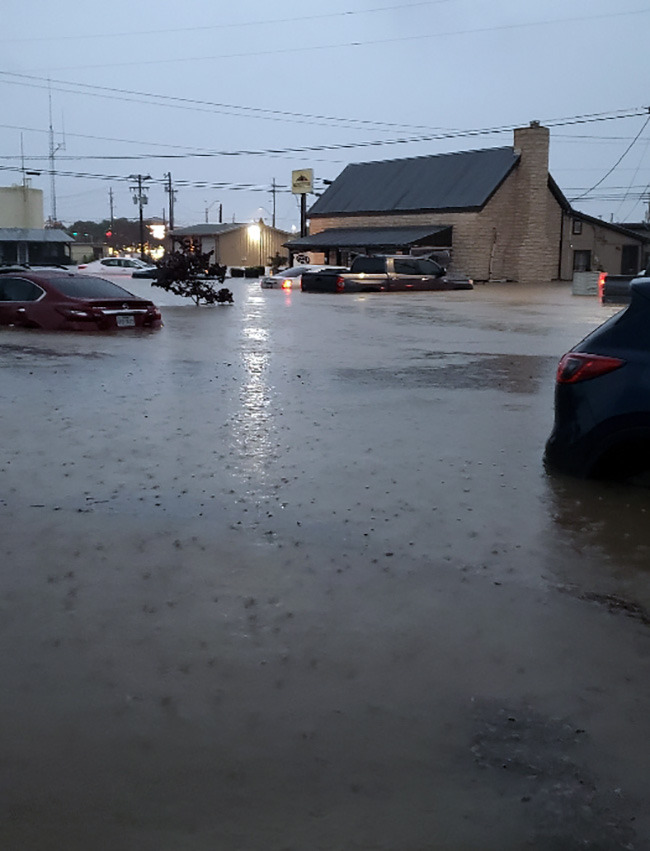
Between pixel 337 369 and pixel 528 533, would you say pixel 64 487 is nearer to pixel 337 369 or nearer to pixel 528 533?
pixel 528 533

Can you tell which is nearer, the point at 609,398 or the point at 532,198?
the point at 609,398

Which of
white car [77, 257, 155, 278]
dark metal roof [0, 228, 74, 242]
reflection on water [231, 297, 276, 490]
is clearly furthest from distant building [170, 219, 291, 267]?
reflection on water [231, 297, 276, 490]

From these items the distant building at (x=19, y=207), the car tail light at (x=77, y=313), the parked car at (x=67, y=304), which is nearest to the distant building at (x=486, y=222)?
the distant building at (x=19, y=207)

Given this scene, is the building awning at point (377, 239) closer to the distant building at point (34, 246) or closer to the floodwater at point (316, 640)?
the distant building at point (34, 246)

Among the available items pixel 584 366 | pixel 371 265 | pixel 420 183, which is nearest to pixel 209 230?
pixel 420 183

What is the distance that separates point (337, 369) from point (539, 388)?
312 cm

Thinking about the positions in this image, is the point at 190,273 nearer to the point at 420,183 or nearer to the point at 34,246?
the point at 420,183

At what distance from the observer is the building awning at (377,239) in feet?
180

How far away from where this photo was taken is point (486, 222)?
55125 millimetres

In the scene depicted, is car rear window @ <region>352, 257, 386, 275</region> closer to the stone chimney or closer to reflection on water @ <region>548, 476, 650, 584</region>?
the stone chimney

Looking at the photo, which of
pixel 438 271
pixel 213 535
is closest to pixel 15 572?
pixel 213 535

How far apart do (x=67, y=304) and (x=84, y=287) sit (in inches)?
33.6

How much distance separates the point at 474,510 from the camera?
639 cm

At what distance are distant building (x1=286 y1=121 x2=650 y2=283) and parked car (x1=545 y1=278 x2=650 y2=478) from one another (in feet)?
159
